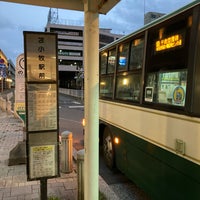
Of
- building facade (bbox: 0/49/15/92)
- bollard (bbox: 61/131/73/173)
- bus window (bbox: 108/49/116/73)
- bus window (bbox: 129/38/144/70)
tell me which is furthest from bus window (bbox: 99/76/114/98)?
building facade (bbox: 0/49/15/92)

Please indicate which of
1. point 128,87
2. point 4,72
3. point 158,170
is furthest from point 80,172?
point 4,72

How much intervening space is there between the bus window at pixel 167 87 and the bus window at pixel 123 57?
101cm

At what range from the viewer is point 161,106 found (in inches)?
128

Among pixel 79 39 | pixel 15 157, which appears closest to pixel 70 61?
pixel 79 39

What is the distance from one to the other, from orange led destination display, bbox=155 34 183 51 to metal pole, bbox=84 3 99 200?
96 cm

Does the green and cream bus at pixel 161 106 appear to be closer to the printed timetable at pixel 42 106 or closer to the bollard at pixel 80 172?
the bollard at pixel 80 172

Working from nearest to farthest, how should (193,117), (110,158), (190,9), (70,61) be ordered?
(193,117) < (190,9) < (110,158) < (70,61)

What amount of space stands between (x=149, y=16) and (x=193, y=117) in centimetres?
246

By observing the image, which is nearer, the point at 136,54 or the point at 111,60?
the point at 136,54

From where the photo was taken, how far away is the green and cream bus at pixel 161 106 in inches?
105

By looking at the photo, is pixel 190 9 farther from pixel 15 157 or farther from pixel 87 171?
pixel 15 157

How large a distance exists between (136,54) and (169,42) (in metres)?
0.98

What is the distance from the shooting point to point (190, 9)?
9.20 feet

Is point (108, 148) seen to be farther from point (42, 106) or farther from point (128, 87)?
point (42, 106)
